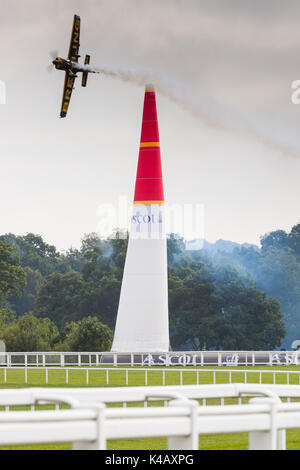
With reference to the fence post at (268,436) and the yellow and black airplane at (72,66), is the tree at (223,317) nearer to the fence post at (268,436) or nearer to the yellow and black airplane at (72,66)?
the yellow and black airplane at (72,66)

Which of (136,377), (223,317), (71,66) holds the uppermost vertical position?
(71,66)

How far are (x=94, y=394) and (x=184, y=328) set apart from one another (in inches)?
3572

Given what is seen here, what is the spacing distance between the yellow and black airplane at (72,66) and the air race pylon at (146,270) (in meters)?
5.92

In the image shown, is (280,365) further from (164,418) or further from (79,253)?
(79,253)

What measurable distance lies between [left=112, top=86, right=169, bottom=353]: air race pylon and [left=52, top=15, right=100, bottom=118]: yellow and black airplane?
5.92m

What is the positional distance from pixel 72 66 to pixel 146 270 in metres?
14.2

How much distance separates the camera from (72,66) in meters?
53.8

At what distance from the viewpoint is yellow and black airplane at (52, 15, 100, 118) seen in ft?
174

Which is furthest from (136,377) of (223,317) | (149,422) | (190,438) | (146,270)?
(223,317)

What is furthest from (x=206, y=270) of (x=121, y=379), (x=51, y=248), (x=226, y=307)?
(x=121, y=379)

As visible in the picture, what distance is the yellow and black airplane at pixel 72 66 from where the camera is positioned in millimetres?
53041

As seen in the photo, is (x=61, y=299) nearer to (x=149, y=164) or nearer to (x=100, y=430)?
(x=149, y=164)

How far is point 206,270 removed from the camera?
11675 cm
